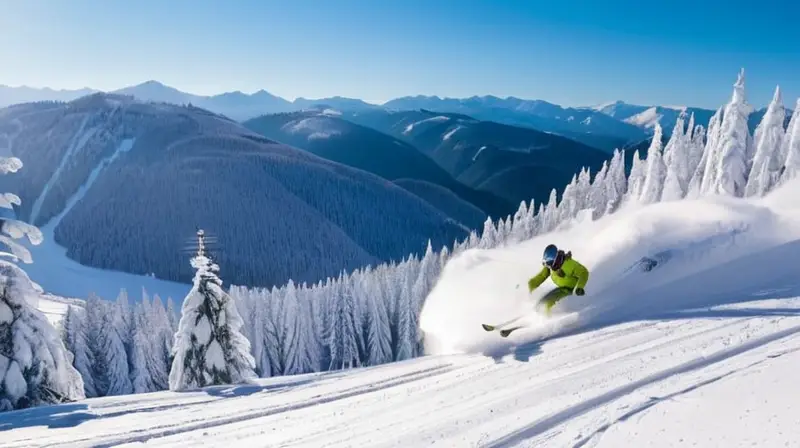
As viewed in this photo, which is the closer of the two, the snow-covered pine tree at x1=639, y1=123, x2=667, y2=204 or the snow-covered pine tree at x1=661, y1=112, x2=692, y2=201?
the snow-covered pine tree at x1=661, y1=112, x2=692, y2=201

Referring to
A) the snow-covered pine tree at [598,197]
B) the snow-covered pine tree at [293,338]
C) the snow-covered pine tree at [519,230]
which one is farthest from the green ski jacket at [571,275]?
the snow-covered pine tree at [598,197]

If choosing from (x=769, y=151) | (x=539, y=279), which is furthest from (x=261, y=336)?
(x=769, y=151)

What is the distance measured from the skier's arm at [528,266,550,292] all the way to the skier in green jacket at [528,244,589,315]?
219mm

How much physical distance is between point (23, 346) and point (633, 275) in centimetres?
1850

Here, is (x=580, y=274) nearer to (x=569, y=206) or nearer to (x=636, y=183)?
(x=636, y=183)

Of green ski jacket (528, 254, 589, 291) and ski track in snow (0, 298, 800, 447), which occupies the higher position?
green ski jacket (528, 254, 589, 291)

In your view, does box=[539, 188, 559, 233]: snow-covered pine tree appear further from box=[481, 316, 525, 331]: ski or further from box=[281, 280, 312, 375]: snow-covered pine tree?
box=[481, 316, 525, 331]: ski

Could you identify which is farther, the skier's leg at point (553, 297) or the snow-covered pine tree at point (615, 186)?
the snow-covered pine tree at point (615, 186)

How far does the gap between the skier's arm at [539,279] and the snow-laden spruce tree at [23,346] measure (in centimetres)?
1434

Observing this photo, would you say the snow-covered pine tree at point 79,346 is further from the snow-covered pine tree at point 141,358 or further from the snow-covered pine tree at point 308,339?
the snow-covered pine tree at point 308,339

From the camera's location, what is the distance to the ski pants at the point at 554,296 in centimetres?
1317

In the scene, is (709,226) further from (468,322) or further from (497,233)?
(497,233)

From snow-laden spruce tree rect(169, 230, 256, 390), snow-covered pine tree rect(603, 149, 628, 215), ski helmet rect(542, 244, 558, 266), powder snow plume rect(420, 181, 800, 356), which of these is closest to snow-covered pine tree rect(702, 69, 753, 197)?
snow-covered pine tree rect(603, 149, 628, 215)

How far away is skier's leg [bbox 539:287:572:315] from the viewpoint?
1317cm
